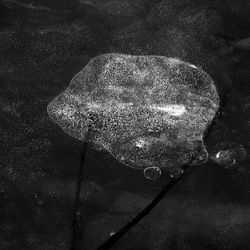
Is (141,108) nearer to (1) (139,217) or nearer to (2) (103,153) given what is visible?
(2) (103,153)

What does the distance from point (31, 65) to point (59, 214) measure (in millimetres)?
1732

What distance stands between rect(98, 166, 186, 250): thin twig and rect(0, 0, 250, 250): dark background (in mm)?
39

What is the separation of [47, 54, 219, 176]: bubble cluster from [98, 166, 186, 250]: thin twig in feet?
0.49

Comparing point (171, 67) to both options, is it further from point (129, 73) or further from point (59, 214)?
point (59, 214)

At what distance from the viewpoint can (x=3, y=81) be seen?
413 cm

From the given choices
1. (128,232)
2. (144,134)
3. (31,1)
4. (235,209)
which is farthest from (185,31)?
(128,232)

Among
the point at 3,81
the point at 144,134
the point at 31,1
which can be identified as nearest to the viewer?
the point at 144,134

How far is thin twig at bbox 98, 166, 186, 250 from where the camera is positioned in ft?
10.3

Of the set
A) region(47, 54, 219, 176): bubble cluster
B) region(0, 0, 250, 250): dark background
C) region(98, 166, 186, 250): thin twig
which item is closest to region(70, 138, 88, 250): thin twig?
region(0, 0, 250, 250): dark background

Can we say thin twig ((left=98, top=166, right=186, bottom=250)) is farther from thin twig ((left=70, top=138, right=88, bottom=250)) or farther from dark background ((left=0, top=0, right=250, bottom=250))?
thin twig ((left=70, top=138, right=88, bottom=250))

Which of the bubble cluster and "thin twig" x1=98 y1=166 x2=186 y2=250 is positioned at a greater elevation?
the bubble cluster

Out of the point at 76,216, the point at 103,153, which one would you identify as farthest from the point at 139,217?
the point at 103,153

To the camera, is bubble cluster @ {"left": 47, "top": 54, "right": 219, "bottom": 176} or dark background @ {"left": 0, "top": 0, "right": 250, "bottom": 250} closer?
dark background @ {"left": 0, "top": 0, "right": 250, "bottom": 250}

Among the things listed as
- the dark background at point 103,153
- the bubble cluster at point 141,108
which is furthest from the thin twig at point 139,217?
the bubble cluster at point 141,108
